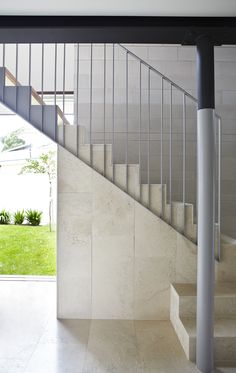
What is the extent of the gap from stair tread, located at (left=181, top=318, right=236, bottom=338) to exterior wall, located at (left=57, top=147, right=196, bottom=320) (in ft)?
1.86

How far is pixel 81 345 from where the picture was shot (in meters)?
2.84

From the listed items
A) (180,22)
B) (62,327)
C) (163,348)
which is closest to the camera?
(180,22)

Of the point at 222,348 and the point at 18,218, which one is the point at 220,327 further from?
the point at 18,218

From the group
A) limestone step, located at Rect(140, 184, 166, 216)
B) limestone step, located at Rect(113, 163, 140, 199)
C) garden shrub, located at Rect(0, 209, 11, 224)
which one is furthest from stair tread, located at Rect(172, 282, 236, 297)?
garden shrub, located at Rect(0, 209, 11, 224)

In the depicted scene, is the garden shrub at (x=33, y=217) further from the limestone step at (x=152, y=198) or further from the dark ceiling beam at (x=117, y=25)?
the dark ceiling beam at (x=117, y=25)

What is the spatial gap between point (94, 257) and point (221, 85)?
3.09 m

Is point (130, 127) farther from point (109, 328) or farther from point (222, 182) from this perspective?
point (109, 328)

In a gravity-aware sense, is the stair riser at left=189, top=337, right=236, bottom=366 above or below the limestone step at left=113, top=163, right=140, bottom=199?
below

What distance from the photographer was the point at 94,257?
346 centimetres

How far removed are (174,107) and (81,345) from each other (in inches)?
130

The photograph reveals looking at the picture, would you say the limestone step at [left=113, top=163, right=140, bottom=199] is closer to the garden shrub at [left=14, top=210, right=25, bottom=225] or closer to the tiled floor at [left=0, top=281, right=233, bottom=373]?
the tiled floor at [left=0, top=281, right=233, bottom=373]

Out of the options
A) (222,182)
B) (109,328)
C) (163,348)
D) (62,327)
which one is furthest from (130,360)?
(222,182)

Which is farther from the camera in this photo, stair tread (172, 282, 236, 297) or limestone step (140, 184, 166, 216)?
limestone step (140, 184, 166, 216)

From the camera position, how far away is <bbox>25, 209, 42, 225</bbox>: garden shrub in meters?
5.66
